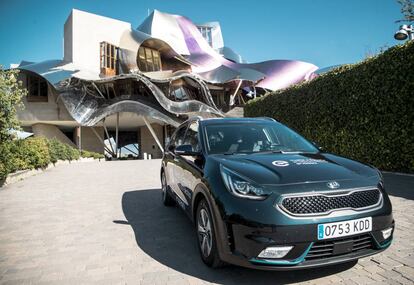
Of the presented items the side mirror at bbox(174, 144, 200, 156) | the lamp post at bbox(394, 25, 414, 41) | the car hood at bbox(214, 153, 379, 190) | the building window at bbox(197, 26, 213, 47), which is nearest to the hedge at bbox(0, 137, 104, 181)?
the side mirror at bbox(174, 144, 200, 156)

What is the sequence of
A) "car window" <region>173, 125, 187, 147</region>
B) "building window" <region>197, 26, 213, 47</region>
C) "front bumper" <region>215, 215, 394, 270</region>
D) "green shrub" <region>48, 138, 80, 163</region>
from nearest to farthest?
"front bumper" <region>215, 215, 394, 270</region> < "car window" <region>173, 125, 187, 147</region> < "green shrub" <region>48, 138, 80, 163</region> < "building window" <region>197, 26, 213, 47</region>

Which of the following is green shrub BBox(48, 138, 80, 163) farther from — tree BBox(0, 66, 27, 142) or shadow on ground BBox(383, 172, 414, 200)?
shadow on ground BBox(383, 172, 414, 200)

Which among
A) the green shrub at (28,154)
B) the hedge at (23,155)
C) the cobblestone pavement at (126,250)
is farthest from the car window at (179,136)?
the green shrub at (28,154)

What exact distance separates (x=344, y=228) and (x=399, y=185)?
5143mm

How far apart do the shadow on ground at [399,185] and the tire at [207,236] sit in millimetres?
4364

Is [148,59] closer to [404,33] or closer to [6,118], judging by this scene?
[6,118]

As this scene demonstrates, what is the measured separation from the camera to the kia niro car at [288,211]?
2383 millimetres

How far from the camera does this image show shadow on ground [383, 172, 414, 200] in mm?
5766

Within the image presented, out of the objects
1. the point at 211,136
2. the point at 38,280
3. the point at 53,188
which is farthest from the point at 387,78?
the point at 53,188

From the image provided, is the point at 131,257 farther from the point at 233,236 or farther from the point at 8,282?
the point at 233,236

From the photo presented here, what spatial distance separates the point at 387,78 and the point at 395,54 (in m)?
0.62

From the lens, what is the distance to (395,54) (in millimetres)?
7734

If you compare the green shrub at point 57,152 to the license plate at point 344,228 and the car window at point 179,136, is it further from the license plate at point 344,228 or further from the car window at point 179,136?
the license plate at point 344,228

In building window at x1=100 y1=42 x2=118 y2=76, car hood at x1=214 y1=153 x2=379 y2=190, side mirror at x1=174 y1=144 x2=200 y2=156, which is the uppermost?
building window at x1=100 y1=42 x2=118 y2=76
